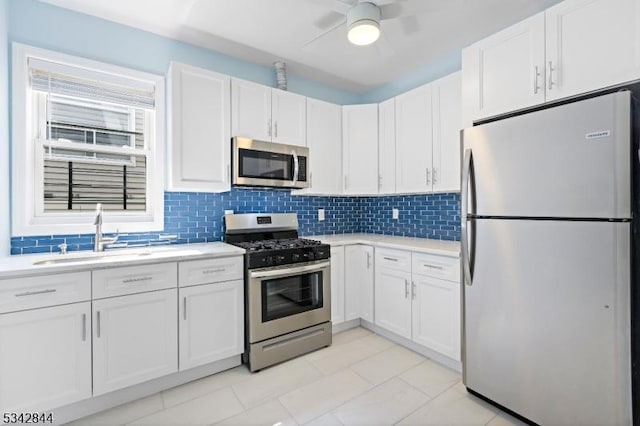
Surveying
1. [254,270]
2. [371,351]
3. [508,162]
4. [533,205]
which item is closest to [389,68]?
[508,162]

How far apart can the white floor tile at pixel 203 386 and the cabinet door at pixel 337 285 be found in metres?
1.00

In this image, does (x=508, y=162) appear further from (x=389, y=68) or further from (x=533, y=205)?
(x=389, y=68)

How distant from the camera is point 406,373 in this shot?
92.0 inches

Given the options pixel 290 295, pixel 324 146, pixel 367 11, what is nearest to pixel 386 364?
pixel 290 295

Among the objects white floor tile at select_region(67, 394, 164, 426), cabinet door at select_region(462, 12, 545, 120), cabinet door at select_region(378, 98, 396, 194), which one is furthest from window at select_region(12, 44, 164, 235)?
cabinet door at select_region(462, 12, 545, 120)

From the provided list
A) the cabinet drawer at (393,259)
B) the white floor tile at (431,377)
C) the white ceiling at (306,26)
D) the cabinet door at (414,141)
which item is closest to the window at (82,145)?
the white ceiling at (306,26)

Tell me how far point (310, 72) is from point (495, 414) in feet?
11.1

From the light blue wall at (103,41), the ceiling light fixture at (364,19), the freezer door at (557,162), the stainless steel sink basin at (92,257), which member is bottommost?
the stainless steel sink basin at (92,257)

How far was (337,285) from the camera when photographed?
10.0 ft

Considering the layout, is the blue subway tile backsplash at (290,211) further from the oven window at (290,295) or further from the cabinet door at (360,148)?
the oven window at (290,295)

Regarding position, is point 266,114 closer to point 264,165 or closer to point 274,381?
point 264,165

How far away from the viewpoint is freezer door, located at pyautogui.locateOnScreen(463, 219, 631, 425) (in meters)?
1.44

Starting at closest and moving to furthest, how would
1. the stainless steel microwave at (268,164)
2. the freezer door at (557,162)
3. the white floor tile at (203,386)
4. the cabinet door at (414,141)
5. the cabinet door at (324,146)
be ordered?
1. the freezer door at (557,162)
2. the white floor tile at (203,386)
3. the stainless steel microwave at (268,164)
4. the cabinet door at (414,141)
5. the cabinet door at (324,146)

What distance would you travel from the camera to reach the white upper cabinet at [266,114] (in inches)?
107
